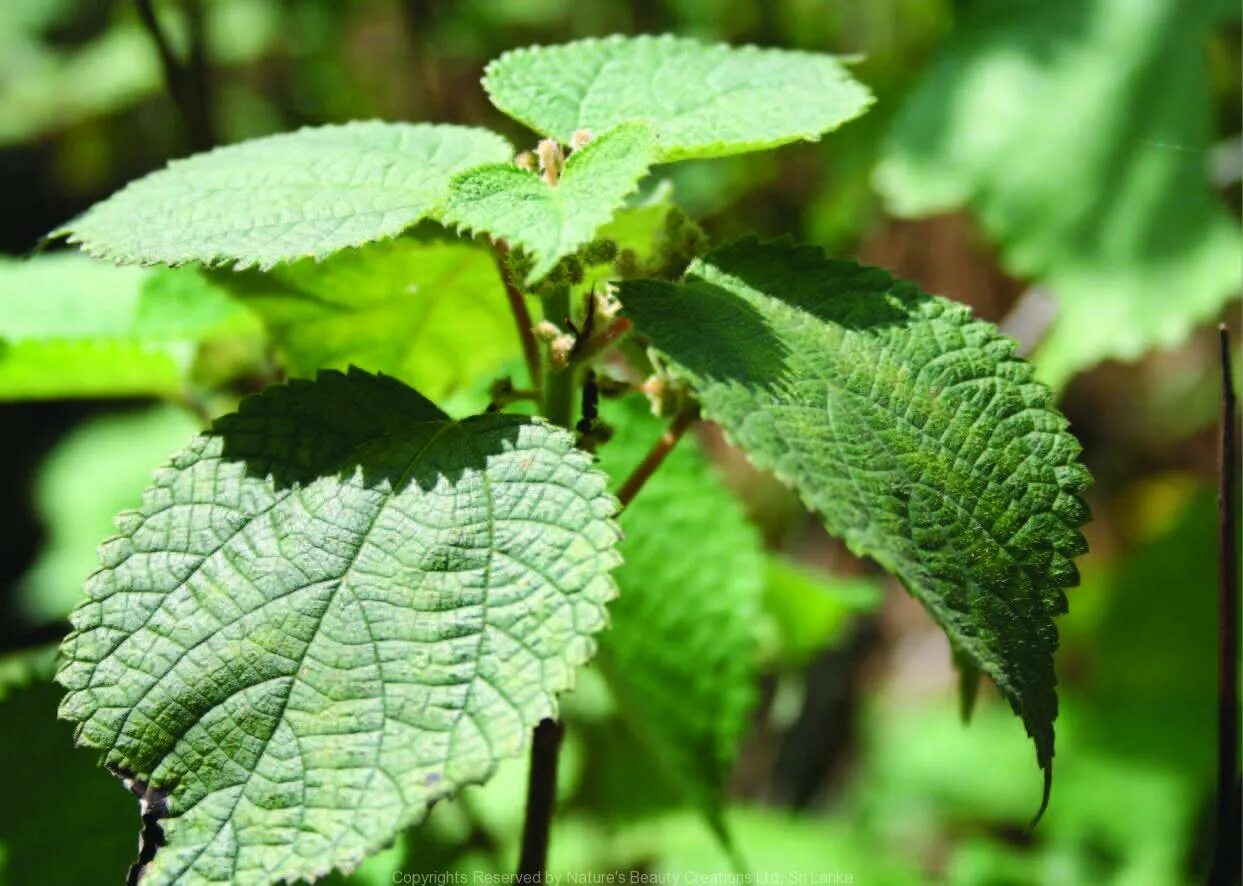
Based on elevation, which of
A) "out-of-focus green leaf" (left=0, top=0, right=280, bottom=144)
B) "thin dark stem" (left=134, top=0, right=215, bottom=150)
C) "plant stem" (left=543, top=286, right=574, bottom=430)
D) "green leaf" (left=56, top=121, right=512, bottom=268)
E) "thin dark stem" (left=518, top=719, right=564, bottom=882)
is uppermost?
"out-of-focus green leaf" (left=0, top=0, right=280, bottom=144)

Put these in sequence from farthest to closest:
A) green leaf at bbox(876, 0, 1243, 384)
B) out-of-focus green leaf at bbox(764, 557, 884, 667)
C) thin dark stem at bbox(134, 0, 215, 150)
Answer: green leaf at bbox(876, 0, 1243, 384), out-of-focus green leaf at bbox(764, 557, 884, 667), thin dark stem at bbox(134, 0, 215, 150)

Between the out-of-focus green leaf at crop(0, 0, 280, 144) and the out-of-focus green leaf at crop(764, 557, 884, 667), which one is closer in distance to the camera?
the out-of-focus green leaf at crop(764, 557, 884, 667)

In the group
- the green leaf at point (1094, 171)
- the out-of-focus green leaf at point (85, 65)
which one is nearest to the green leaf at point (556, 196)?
the green leaf at point (1094, 171)

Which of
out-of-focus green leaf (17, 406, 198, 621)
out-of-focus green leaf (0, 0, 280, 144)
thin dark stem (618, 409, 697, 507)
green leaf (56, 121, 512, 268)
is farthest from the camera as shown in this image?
out-of-focus green leaf (0, 0, 280, 144)

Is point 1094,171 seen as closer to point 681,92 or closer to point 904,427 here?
point 681,92

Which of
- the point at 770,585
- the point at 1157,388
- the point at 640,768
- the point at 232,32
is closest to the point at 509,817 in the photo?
the point at 640,768

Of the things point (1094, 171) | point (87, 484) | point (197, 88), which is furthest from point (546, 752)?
point (87, 484)

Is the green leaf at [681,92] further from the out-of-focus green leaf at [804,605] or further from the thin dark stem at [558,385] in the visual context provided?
the out-of-focus green leaf at [804,605]

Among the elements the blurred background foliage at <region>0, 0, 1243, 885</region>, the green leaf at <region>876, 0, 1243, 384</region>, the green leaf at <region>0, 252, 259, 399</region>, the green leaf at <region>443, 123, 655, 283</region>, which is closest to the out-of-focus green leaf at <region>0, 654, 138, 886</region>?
the blurred background foliage at <region>0, 0, 1243, 885</region>

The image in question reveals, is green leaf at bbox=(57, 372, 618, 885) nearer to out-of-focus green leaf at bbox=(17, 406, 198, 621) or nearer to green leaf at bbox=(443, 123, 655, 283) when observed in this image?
green leaf at bbox=(443, 123, 655, 283)
